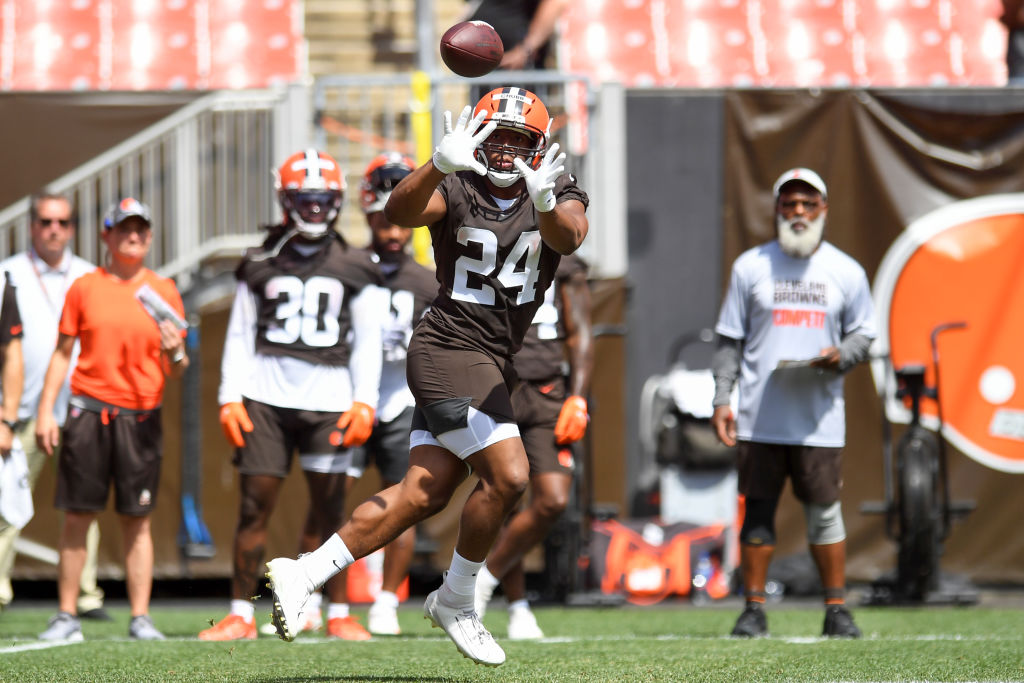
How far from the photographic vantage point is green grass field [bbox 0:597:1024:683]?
14.0 ft

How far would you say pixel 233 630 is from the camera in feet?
18.6

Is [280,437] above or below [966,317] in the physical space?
below

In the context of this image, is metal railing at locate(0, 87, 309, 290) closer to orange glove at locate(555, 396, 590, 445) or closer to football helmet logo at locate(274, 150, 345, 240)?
football helmet logo at locate(274, 150, 345, 240)

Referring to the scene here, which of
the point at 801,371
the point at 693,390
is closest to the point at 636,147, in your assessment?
the point at 693,390

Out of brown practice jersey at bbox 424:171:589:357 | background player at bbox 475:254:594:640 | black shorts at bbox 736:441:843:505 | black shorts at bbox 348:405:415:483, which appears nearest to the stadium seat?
black shorts at bbox 348:405:415:483

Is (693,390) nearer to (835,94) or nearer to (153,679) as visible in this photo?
(835,94)

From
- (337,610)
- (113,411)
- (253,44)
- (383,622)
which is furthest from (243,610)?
(253,44)

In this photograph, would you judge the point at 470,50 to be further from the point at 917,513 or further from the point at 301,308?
the point at 917,513

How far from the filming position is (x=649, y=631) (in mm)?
6273

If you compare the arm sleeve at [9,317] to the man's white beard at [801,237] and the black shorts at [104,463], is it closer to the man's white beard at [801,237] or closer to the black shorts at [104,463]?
the black shorts at [104,463]

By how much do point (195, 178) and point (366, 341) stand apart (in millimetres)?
3192

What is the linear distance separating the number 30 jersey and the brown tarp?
3163 mm

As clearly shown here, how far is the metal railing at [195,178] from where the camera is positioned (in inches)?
332

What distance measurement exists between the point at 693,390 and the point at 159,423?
11.7ft
